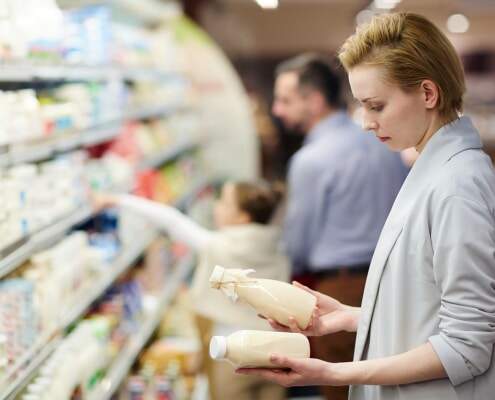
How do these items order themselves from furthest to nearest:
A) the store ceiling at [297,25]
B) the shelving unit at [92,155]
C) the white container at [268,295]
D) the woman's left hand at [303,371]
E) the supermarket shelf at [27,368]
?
the store ceiling at [297,25] < the shelving unit at [92,155] < the supermarket shelf at [27,368] < the white container at [268,295] < the woman's left hand at [303,371]

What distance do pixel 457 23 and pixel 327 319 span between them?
10.8 metres

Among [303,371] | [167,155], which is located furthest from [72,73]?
[167,155]

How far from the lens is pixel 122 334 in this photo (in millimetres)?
4445

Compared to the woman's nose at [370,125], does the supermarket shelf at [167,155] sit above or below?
below

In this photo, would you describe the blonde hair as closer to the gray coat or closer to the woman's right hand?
the gray coat

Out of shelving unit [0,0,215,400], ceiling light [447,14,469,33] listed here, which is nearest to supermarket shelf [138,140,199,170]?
shelving unit [0,0,215,400]

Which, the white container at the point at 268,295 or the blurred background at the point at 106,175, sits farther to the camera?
the blurred background at the point at 106,175

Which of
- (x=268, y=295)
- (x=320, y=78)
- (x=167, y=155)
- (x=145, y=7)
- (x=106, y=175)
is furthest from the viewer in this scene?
(x=167, y=155)

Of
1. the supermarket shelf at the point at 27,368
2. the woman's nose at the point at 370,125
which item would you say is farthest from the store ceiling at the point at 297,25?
the woman's nose at the point at 370,125

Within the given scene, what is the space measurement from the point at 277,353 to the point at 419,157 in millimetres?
609

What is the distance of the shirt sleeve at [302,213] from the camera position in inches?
169

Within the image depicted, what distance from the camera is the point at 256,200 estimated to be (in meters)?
4.15

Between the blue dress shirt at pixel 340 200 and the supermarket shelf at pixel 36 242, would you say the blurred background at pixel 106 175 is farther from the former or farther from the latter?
the blue dress shirt at pixel 340 200

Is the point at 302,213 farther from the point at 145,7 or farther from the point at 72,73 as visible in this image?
the point at 145,7
